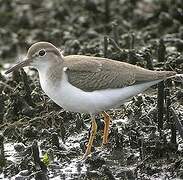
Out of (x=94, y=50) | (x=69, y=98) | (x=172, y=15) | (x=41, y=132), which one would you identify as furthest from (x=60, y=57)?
(x=172, y=15)

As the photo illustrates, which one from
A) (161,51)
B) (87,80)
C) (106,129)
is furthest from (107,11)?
A: (87,80)

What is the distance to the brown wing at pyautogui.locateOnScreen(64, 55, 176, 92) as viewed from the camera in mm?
7410

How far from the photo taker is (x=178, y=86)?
367 inches

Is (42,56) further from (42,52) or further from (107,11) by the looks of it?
(107,11)

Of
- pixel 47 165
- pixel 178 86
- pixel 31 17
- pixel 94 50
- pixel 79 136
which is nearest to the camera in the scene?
pixel 47 165

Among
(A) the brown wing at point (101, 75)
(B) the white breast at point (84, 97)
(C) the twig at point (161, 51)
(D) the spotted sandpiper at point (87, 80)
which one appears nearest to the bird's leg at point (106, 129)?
(D) the spotted sandpiper at point (87, 80)

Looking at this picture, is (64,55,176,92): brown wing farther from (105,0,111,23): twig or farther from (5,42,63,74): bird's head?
(105,0,111,23): twig

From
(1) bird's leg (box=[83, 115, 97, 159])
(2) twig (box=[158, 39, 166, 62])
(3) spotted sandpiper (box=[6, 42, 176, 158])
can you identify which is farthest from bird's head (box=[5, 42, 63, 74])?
(2) twig (box=[158, 39, 166, 62])

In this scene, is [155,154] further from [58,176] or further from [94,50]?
[94,50]

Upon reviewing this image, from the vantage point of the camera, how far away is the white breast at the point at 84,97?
23.8 ft

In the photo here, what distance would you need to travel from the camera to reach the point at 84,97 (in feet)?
23.9

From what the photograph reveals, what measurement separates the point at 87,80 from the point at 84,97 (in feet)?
0.83

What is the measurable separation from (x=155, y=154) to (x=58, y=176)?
1.19 metres

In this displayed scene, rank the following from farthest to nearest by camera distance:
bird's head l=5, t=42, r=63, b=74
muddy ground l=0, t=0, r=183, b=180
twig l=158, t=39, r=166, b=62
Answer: twig l=158, t=39, r=166, b=62, bird's head l=5, t=42, r=63, b=74, muddy ground l=0, t=0, r=183, b=180
